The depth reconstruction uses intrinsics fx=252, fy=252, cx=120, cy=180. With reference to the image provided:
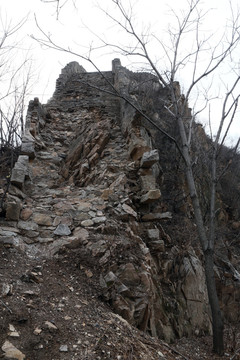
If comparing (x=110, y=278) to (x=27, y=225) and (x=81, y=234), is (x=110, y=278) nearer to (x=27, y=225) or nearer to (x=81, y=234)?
(x=81, y=234)

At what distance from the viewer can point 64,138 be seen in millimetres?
6383

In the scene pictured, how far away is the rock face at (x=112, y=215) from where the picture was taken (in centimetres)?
339

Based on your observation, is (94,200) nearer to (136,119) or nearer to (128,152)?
(128,152)

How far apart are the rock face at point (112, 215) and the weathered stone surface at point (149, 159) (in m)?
0.02

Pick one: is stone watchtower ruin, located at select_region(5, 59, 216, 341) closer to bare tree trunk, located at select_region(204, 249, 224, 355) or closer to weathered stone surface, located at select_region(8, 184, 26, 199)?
weathered stone surface, located at select_region(8, 184, 26, 199)

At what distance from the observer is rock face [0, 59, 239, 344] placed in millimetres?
3391

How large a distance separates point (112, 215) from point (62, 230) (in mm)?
838

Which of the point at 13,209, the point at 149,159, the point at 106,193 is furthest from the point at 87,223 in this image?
the point at 149,159

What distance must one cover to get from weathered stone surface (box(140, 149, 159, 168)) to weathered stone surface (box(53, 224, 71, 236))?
2.03 meters

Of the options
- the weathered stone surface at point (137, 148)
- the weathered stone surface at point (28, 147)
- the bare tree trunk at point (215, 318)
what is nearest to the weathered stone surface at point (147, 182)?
the weathered stone surface at point (137, 148)

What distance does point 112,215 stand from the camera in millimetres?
4141

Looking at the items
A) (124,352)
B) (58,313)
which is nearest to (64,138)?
(58,313)

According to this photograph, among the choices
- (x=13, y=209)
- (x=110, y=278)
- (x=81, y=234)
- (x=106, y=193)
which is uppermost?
(x=106, y=193)

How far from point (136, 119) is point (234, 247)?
504cm
